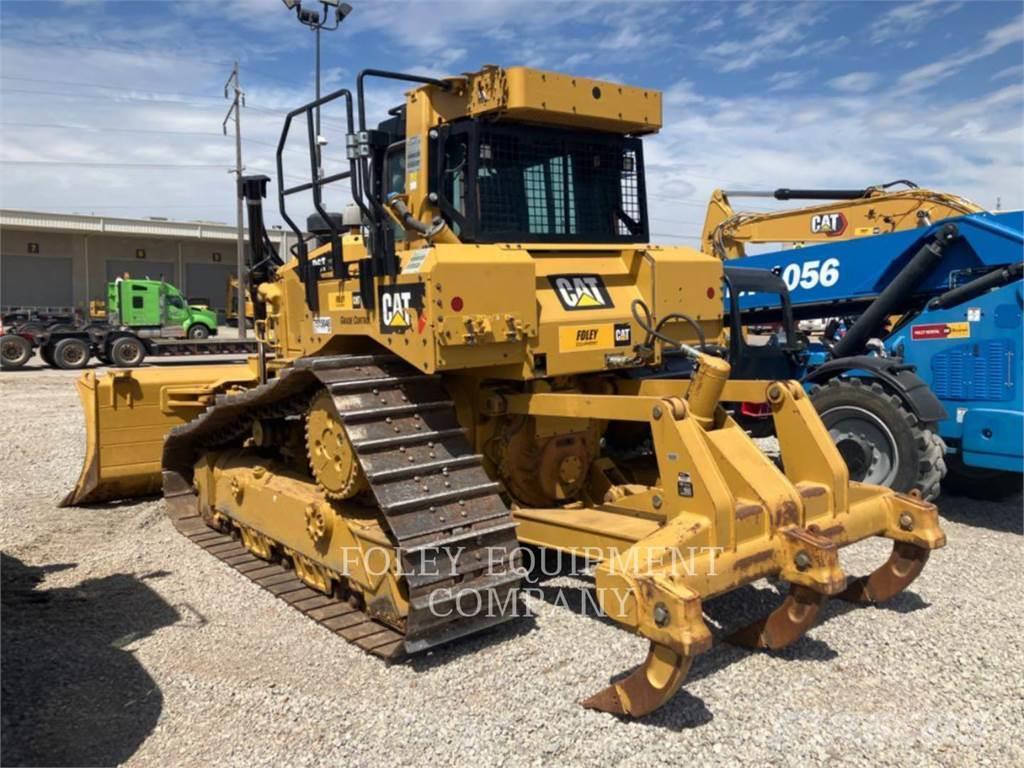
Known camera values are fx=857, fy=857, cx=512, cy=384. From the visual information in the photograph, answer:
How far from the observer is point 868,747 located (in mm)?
3416

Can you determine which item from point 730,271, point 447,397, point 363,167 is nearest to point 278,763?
point 447,397

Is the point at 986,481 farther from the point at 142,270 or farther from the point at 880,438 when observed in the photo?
the point at 142,270

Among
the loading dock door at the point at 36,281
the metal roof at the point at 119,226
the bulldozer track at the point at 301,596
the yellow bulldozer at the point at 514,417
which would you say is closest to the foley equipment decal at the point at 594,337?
the yellow bulldozer at the point at 514,417

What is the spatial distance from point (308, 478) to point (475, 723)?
260cm

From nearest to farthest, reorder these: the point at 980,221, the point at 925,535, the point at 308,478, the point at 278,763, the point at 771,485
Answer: the point at 278,763
the point at 771,485
the point at 925,535
the point at 308,478
the point at 980,221

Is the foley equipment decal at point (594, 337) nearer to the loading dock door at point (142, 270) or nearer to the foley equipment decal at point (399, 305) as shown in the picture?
the foley equipment decal at point (399, 305)

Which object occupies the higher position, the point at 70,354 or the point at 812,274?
the point at 812,274

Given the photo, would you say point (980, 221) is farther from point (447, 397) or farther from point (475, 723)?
point (475, 723)

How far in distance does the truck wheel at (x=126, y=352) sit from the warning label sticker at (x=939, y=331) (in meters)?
19.9

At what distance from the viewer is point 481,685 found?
3.97 meters

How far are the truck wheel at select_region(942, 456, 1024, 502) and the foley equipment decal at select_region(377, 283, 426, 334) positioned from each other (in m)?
5.03

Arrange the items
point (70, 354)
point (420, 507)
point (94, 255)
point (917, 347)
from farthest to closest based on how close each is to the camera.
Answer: point (94, 255), point (70, 354), point (917, 347), point (420, 507)

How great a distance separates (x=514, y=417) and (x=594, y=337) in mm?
694

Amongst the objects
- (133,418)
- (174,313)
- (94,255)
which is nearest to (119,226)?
(94,255)
